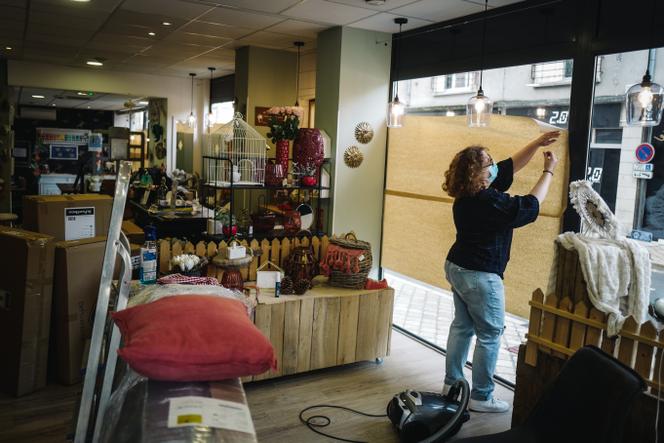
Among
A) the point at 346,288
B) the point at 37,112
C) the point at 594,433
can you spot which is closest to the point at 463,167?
the point at 346,288

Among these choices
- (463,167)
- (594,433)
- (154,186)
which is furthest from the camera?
(154,186)

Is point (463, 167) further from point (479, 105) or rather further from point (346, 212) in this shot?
point (346, 212)

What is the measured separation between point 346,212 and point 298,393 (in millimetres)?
2022

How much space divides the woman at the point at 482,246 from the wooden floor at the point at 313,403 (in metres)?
0.33

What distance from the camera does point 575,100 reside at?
353 centimetres

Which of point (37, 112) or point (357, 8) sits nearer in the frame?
point (357, 8)

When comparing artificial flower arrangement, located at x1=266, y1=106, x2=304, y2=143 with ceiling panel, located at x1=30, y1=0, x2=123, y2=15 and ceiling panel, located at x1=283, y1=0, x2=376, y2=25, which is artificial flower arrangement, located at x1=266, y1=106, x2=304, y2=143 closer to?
ceiling panel, located at x1=283, y1=0, x2=376, y2=25

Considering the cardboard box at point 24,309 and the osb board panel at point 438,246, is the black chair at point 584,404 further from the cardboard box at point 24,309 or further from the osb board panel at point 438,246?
the cardboard box at point 24,309

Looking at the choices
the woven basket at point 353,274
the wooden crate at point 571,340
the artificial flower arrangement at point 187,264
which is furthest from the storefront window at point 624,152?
the artificial flower arrangement at point 187,264

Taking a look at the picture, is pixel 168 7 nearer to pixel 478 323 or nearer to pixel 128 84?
pixel 478 323

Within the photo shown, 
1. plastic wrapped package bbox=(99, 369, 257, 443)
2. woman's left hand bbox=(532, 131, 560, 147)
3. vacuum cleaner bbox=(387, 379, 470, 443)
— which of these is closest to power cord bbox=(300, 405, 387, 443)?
vacuum cleaner bbox=(387, 379, 470, 443)

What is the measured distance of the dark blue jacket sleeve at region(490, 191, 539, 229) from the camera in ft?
10.0

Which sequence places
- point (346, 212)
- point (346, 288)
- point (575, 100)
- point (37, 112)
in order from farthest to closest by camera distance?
1. point (37, 112)
2. point (346, 212)
3. point (346, 288)
4. point (575, 100)

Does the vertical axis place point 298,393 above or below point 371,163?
below
